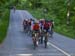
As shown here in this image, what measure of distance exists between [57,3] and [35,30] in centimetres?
5961

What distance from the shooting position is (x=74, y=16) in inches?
2731

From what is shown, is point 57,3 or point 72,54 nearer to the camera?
point 72,54

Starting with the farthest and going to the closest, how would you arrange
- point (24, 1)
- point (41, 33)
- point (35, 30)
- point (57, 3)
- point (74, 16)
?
point (24, 1) < point (57, 3) < point (74, 16) < point (41, 33) < point (35, 30)

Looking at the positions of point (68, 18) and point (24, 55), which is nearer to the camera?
point (24, 55)

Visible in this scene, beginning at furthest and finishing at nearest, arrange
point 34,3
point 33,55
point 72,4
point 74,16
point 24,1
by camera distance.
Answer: point 24,1 → point 34,3 → point 72,4 → point 74,16 → point 33,55

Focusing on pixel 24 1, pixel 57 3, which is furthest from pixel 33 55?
pixel 24 1

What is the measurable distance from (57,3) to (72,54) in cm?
6267

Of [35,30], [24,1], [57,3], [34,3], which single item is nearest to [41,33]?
[35,30]

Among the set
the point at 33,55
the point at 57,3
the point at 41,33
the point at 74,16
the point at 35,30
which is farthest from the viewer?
the point at 57,3

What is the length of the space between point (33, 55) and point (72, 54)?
7.82 feet

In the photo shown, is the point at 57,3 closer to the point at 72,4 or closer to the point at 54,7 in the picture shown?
the point at 54,7

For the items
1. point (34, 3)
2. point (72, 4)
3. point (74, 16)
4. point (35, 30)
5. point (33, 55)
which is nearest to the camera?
point (33, 55)

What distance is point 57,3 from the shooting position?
3250 inches

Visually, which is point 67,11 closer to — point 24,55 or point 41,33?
point 41,33
